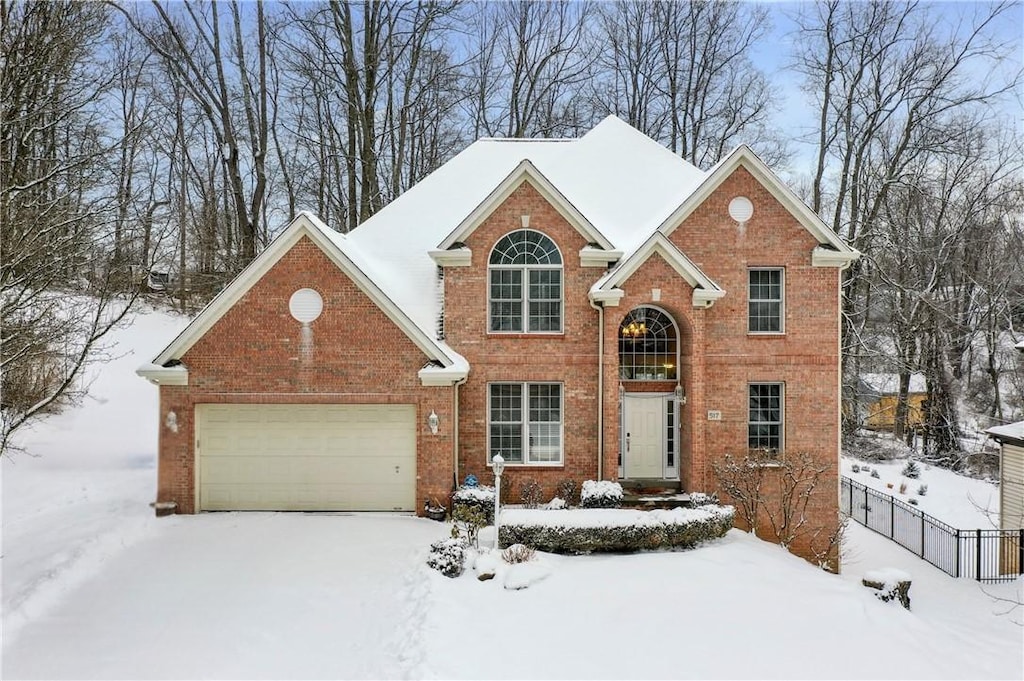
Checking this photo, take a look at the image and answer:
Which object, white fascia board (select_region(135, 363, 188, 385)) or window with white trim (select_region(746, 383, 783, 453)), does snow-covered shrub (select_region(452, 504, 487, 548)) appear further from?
window with white trim (select_region(746, 383, 783, 453))

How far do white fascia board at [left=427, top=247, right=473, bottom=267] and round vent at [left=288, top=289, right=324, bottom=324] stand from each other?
111 inches

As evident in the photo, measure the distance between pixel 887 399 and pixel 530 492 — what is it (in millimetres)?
22977

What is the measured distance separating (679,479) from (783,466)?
7.94ft

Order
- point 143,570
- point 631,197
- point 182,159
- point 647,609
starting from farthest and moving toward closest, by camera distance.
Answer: point 182,159 < point 631,197 < point 143,570 < point 647,609

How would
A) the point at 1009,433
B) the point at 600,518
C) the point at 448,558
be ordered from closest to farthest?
the point at 448,558, the point at 600,518, the point at 1009,433

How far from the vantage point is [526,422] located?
539 inches

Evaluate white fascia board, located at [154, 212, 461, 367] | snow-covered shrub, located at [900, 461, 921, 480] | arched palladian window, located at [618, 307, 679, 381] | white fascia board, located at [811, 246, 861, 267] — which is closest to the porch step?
arched palladian window, located at [618, 307, 679, 381]

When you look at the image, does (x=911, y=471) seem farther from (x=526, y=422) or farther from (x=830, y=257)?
(x=526, y=422)

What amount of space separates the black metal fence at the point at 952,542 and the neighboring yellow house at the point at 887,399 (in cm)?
941

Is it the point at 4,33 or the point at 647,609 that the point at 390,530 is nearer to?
the point at 647,609

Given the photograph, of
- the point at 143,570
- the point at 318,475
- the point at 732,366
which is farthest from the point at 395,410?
the point at 732,366

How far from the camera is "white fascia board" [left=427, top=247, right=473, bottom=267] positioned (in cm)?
1343

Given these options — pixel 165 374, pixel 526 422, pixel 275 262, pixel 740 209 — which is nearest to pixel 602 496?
pixel 526 422

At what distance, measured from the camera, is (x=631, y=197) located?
49.5ft
